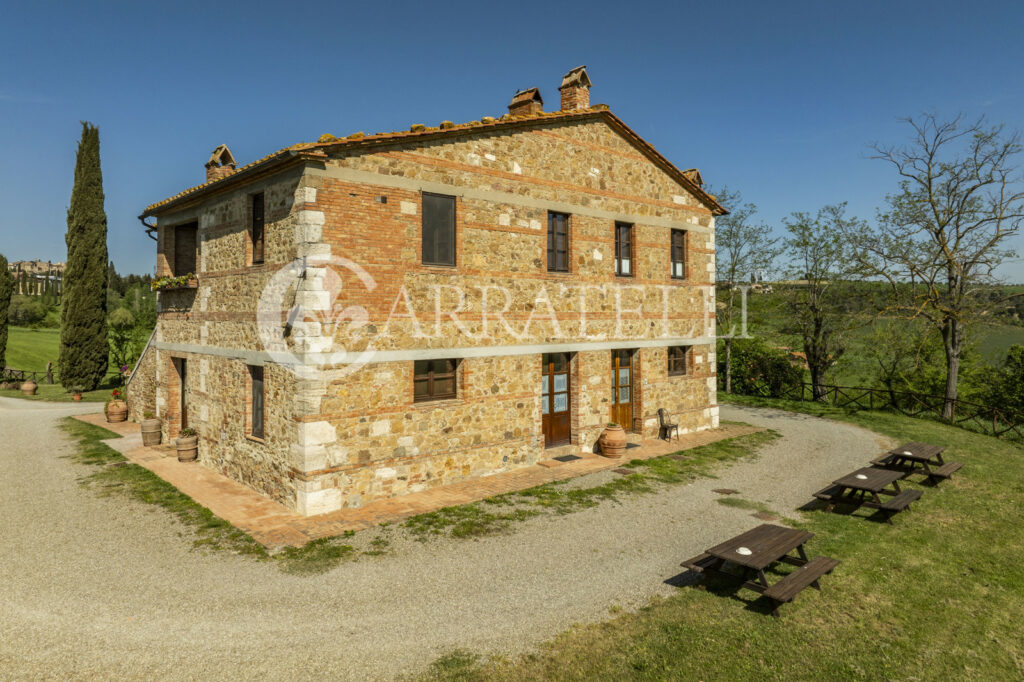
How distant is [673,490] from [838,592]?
14.2 ft

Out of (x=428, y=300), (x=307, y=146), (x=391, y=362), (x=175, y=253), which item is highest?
(x=307, y=146)

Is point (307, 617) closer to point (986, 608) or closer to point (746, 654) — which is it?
point (746, 654)

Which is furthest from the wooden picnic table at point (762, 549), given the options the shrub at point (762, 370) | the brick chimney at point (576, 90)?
the shrub at point (762, 370)

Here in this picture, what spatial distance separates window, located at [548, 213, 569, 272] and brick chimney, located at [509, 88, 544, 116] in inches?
99.9

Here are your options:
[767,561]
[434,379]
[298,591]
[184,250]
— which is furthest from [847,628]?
[184,250]

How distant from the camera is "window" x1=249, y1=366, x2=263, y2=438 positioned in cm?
1041

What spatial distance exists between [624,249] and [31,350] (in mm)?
45580

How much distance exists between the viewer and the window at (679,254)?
51.3 feet

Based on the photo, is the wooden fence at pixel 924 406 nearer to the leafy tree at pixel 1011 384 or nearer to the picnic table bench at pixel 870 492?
the leafy tree at pixel 1011 384

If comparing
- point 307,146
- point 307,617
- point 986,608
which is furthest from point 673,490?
point 307,146

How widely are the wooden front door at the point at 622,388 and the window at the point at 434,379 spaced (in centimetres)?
498

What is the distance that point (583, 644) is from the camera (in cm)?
546

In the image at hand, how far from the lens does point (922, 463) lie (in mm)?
11594

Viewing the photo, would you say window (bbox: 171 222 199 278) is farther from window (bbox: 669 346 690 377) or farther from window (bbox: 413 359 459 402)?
window (bbox: 669 346 690 377)
